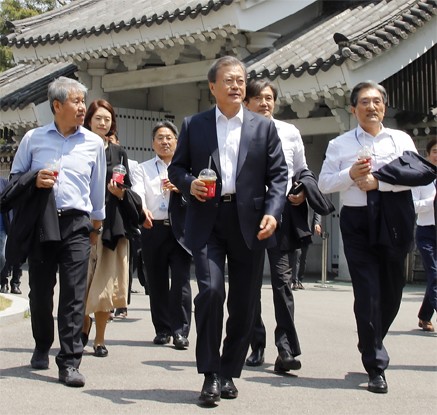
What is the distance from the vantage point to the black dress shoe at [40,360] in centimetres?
711

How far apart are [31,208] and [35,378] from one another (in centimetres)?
117

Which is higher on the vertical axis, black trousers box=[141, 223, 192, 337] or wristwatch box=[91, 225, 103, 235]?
wristwatch box=[91, 225, 103, 235]

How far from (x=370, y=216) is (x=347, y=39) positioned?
8227 millimetres

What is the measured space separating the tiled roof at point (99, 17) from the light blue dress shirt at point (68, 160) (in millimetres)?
8990

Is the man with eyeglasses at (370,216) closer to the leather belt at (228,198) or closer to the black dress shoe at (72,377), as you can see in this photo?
the leather belt at (228,198)

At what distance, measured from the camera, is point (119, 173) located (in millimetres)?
8008

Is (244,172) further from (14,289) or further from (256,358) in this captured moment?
(14,289)

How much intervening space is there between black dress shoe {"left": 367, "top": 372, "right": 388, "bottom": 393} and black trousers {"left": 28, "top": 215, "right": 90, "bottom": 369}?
1.97 metres

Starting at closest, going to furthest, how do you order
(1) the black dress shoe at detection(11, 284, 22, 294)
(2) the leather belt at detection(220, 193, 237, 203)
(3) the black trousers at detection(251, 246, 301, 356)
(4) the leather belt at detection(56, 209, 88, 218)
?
(2) the leather belt at detection(220, 193, 237, 203) → (4) the leather belt at detection(56, 209, 88, 218) → (3) the black trousers at detection(251, 246, 301, 356) → (1) the black dress shoe at detection(11, 284, 22, 294)

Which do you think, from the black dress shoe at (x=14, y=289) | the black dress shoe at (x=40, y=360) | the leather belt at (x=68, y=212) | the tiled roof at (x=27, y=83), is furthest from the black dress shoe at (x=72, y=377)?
the tiled roof at (x=27, y=83)

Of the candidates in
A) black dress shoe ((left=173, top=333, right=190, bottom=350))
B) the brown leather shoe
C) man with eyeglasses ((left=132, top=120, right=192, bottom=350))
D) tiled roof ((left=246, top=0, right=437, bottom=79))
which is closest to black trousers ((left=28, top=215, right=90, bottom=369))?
black dress shoe ((left=173, top=333, right=190, bottom=350))

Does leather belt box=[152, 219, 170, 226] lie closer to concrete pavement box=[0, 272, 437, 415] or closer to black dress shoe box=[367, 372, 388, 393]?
concrete pavement box=[0, 272, 437, 415]

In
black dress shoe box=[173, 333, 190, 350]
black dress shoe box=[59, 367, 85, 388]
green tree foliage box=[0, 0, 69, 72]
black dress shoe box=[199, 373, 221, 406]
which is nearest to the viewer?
black dress shoe box=[199, 373, 221, 406]

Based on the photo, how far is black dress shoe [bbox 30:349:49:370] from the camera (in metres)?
7.11
